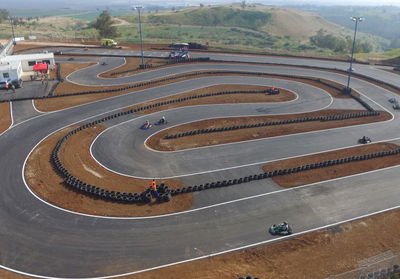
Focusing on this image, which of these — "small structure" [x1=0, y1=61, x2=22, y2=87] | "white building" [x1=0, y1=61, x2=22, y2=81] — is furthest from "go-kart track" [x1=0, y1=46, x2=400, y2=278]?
"white building" [x1=0, y1=61, x2=22, y2=81]

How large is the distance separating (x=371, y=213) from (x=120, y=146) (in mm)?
28630

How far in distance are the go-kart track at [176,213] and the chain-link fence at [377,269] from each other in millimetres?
4723

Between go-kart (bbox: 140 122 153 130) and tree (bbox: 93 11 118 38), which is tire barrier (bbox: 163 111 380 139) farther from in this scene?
tree (bbox: 93 11 118 38)

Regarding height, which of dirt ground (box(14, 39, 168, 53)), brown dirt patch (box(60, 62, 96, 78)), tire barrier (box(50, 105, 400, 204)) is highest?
dirt ground (box(14, 39, 168, 53))

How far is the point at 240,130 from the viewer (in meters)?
47.4

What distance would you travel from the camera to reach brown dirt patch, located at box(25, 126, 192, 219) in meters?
30.7

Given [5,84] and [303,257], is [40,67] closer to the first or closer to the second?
[5,84]

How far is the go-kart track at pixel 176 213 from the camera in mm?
25688

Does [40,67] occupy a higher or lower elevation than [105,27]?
lower

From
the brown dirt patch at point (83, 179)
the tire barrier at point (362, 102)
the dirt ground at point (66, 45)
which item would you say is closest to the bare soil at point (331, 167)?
the brown dirt patch at point (83, 179)

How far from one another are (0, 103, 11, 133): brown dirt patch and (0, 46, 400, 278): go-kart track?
41.6 inches

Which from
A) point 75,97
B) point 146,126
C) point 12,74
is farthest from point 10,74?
point 146,126

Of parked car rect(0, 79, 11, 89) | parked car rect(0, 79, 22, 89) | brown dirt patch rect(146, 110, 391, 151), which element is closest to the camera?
brown dirt patch rect(146, 110, 391, 151)

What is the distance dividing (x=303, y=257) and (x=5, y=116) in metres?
46.6
